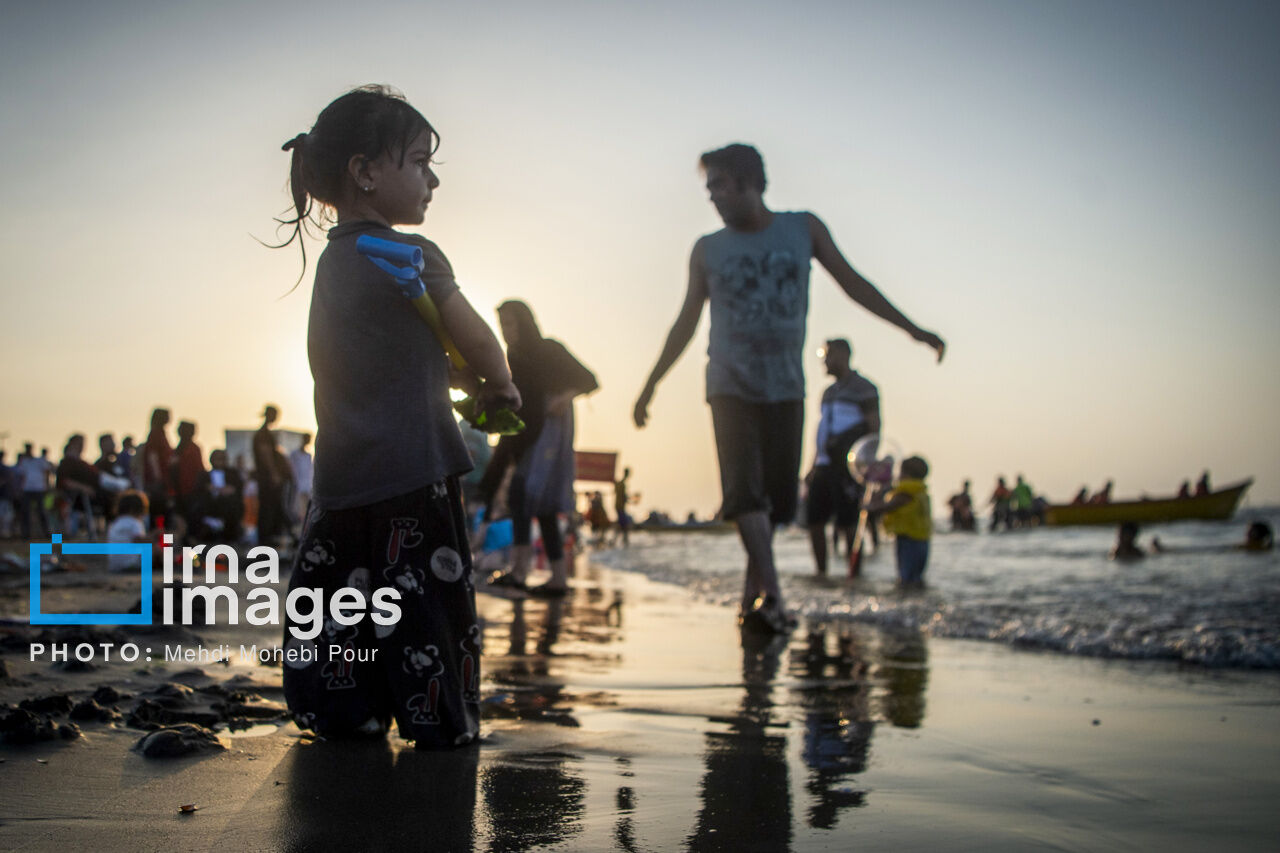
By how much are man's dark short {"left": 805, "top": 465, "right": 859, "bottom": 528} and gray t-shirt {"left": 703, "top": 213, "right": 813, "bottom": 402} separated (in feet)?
14.1

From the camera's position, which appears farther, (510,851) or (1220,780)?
(1220,780)

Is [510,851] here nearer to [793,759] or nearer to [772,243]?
[793,759]

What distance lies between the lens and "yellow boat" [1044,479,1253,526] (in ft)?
129

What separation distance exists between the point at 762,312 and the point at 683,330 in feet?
1.65

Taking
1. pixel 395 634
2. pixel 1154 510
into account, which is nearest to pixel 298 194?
pixel 395 634

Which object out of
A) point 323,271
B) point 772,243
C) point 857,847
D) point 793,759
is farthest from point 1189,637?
point 323,271

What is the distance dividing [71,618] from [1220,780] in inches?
155

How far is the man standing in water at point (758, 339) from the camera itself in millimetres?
4844

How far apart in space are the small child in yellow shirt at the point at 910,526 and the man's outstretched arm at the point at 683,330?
155 inches

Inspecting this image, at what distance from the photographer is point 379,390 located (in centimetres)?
231

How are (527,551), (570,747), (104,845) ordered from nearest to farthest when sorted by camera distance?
(104,845) → (570,747) → (527,551)

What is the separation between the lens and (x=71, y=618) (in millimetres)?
4109

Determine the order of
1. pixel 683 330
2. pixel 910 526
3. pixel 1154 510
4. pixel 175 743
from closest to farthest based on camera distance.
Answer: pixel 175 743 → pixel 683 330 → pixel 910 526 → pixel 1154 510

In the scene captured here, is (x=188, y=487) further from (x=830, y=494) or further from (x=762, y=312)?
(x=762, y=312)
